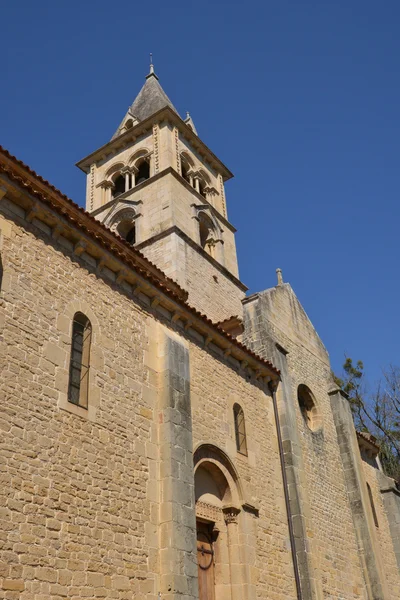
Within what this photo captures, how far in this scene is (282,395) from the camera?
1423 centimetres

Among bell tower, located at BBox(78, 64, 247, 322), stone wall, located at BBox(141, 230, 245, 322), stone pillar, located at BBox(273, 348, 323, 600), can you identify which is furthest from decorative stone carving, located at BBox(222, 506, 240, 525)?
bell tower, located at BBox(78, 64, 247, 322)

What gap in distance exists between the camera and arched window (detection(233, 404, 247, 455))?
12211 millimetres

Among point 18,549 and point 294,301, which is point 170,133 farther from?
point 18,549

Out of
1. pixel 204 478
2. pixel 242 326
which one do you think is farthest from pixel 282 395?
pixel 204 478

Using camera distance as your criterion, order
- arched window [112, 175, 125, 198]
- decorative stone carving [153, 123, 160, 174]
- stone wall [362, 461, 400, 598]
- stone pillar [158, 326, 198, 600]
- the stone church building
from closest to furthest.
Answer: the stone church building, stone pillar [158, 326, 198, 600], stone wall [362, 461, 400, 598], decorative stone carving [153, 123, 160, 174], arched window [112, 175, 125, 198]

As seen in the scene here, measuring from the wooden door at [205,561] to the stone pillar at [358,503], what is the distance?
20.9 ft

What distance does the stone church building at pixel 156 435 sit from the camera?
24.1ft

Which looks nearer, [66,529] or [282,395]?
[66,529]

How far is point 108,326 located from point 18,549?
12.7 ft

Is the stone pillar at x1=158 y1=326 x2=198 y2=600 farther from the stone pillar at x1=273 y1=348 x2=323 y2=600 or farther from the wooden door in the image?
the stone pillar at x1=273 y1=348 x2=323 y2=600

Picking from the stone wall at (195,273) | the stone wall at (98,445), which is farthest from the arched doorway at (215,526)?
the stone wall at (195,273)

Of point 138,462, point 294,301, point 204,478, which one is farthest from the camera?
point 294,301

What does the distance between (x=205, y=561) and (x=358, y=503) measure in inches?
271

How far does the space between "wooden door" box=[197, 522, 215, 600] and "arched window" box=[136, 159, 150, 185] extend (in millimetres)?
14773
